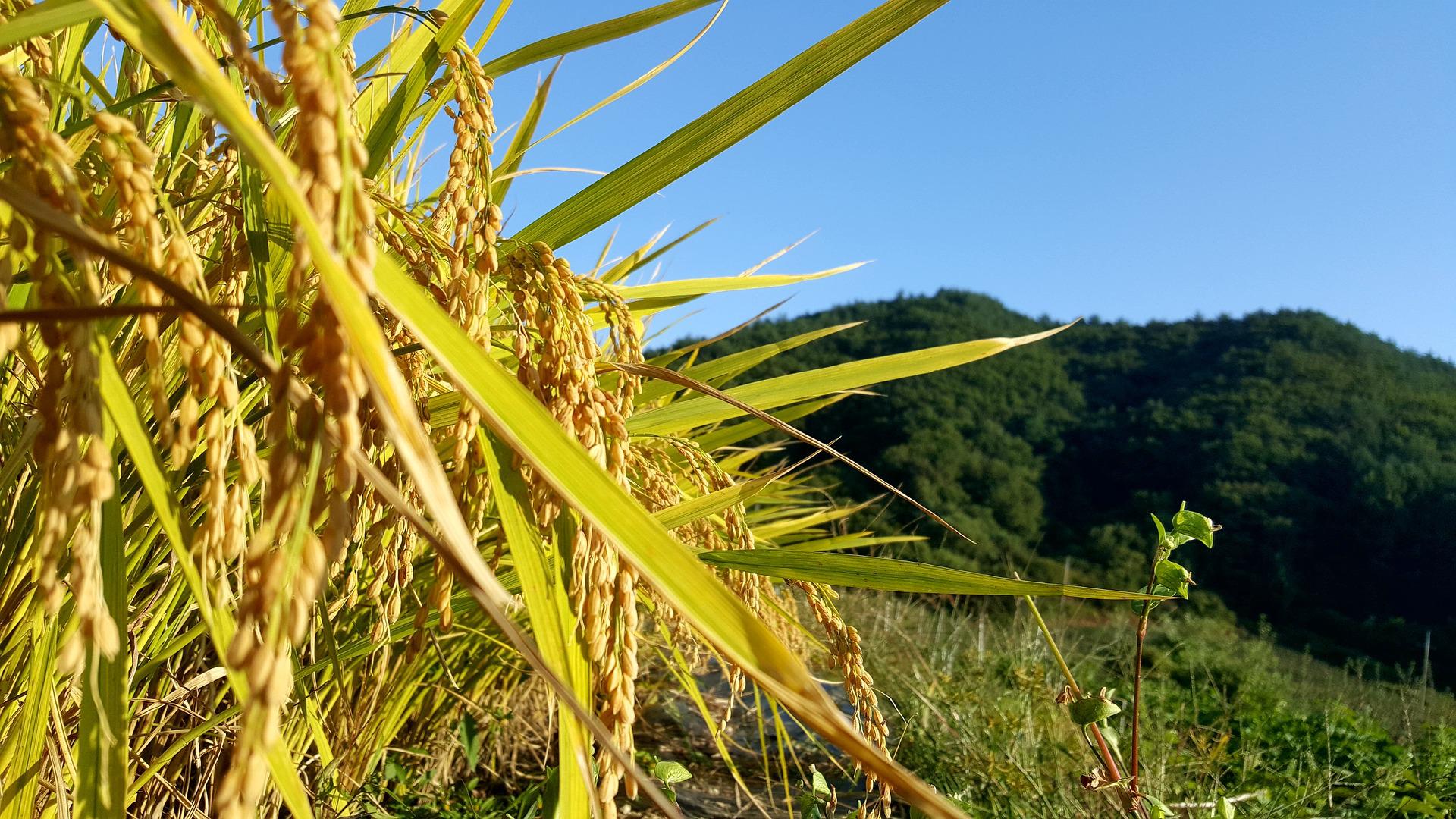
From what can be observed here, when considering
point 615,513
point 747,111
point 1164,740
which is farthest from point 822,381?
point 1164,740

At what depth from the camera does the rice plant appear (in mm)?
358

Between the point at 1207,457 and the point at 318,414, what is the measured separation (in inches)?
793

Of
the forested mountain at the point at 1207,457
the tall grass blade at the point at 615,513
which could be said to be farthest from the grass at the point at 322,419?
the forested mountain at the point at 1207,457

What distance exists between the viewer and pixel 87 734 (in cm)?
57

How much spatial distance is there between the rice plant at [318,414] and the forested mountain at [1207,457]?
1196cm

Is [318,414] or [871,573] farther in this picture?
[871,573]

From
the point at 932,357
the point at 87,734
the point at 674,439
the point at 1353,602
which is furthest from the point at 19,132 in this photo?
the point at 1353,602

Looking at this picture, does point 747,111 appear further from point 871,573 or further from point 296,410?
point 296,410

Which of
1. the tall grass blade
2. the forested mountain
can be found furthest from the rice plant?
the forested mountain

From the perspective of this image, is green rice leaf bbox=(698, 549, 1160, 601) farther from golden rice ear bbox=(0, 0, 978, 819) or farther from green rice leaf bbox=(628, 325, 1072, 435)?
green rice leaf bbox=(628, 325, 1072, 435)

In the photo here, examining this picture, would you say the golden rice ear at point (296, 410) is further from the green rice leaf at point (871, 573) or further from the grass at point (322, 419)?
the green rice leaf at point (871, 573)

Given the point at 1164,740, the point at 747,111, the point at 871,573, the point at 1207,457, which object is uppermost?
the point at 747,111

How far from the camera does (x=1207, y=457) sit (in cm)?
1772

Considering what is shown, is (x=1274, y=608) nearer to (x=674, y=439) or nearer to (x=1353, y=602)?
(x=1353, y=602)
